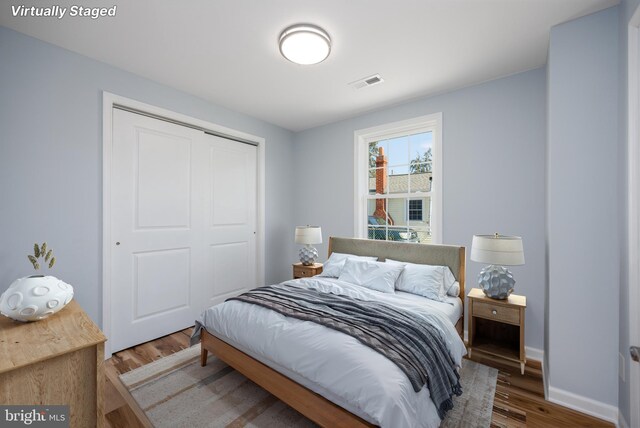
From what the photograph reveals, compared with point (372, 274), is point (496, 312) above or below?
below

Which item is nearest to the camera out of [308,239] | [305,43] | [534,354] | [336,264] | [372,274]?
[305,43]

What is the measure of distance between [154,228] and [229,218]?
90cm

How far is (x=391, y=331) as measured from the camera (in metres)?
1.63

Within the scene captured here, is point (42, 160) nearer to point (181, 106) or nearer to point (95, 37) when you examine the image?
point (95, 37)

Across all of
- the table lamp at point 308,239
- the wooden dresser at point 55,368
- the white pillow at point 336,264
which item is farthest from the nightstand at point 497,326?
the wooden dresser at point 55,368

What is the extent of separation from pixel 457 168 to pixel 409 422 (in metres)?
2.47

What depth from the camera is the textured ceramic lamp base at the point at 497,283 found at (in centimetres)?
227

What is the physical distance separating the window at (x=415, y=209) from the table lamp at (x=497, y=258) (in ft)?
3.26

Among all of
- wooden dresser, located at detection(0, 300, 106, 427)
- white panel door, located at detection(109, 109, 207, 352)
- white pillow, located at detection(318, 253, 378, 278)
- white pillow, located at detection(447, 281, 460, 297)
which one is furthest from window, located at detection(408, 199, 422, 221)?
wooden dresser, located at detection(0, 300, 106, 427)

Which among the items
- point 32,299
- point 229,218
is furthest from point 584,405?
point 229,218

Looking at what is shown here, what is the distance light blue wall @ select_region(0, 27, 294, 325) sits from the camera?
77.7 inches

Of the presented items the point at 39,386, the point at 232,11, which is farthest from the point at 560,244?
the point at 39,386

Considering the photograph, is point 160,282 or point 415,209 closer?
point 160,282

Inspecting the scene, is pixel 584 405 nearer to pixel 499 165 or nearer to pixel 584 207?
pixel 584 207
